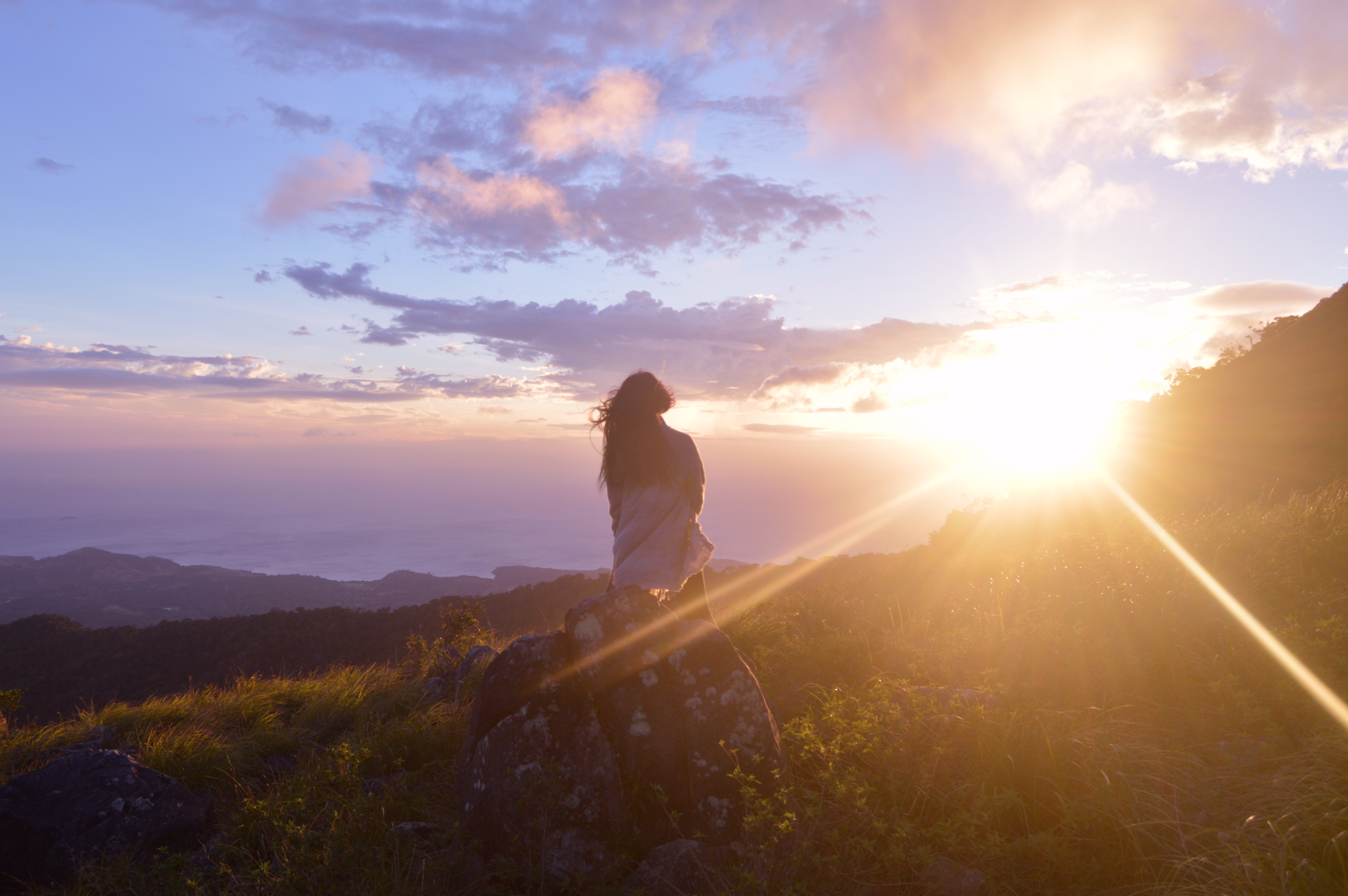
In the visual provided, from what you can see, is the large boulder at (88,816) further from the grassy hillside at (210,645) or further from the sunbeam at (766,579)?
the grassy hillside at (210,645)

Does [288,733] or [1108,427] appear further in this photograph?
[1108,427]

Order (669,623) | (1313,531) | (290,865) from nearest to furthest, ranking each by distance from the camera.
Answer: (290,865)
(669,623)
(1313,531)

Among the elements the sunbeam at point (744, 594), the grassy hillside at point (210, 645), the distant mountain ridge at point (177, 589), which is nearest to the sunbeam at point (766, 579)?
the sunbeam at point (744, 594)

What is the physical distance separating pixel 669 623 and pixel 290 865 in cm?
235

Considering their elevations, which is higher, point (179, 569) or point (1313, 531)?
point (1313, 531)

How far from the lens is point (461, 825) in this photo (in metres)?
3.45

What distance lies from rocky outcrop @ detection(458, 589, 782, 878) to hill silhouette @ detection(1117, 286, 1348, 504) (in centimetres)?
1192

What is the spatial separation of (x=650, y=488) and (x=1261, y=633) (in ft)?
16.5

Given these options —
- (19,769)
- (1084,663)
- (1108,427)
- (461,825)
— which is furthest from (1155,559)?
(1108,427)

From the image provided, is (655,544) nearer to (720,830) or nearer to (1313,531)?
(720,830)

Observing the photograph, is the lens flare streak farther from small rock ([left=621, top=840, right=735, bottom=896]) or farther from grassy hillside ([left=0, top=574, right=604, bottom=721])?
grassy hillside ([left=0, top=574, right=604, bottom=721])

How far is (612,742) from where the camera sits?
3.69m

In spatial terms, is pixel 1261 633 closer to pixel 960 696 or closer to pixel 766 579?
pixel 960 696

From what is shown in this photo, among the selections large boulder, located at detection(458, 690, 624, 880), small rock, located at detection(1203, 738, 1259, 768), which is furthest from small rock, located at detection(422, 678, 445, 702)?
small rock, located at detection(1203, 738, 1259, 768)
